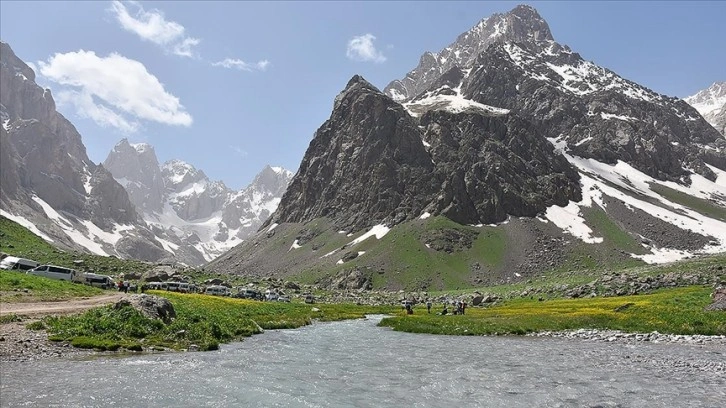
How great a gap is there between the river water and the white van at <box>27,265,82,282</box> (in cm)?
5311

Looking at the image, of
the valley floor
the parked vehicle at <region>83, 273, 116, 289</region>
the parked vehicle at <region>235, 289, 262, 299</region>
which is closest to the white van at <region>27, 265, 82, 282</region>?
the parked vehicle at <region>83, 273, 116, 289</region>

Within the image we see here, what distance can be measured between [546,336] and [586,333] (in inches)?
150

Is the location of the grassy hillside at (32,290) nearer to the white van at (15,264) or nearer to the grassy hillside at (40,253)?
the white van at (15,264)

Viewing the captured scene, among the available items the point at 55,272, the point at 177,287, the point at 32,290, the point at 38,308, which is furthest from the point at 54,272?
the point at 38,308

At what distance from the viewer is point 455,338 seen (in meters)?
48.5

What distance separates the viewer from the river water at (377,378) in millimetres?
20938

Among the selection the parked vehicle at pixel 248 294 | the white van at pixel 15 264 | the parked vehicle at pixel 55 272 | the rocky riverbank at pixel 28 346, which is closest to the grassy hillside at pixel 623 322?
the rocky riverbank at pixel 28 346

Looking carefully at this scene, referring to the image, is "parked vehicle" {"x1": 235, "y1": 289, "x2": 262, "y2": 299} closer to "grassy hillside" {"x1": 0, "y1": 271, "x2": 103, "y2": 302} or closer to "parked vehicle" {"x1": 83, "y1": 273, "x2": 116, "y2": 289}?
"parked vehicle" {"x1": 83, "y1": 273, "x2": 116, "y2": 289}

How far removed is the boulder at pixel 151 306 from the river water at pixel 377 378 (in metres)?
6.86

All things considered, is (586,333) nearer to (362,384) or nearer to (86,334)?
(362,384)

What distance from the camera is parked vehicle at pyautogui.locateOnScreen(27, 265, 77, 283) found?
7379 cm

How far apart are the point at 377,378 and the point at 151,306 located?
2180 centimetres

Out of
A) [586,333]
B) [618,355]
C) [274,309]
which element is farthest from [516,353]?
[274,309]

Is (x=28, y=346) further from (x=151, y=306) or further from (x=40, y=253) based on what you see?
(x=40, y=253)
